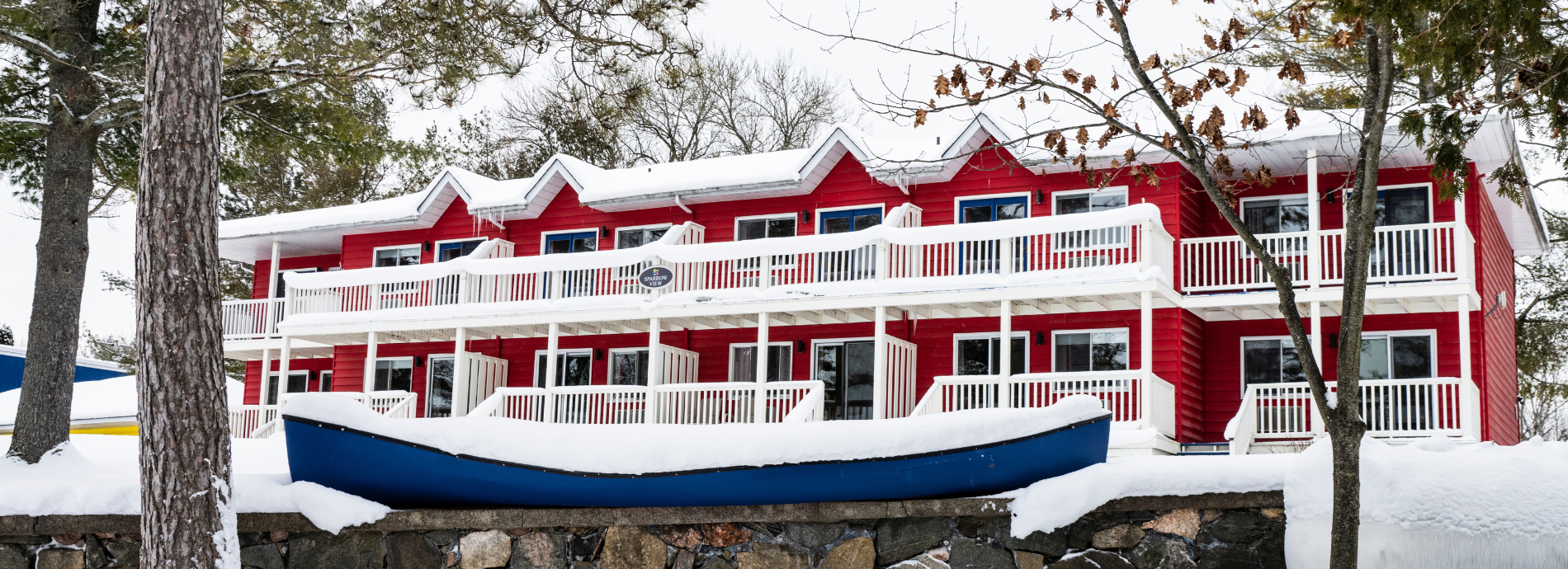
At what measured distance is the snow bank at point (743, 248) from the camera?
51.0 ft

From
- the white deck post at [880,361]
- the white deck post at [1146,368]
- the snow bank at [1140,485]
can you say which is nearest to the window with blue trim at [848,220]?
the white deck post at [880,361]

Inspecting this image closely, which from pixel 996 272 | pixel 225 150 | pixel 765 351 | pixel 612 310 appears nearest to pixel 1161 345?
pixel 996 272

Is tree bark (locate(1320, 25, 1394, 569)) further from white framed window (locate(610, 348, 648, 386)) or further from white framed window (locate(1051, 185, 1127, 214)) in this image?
white framed window (locate(610, 348, 648, 386))

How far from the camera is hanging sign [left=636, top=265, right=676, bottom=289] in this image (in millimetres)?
17969

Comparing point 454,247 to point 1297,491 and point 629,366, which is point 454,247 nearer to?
point 629,366

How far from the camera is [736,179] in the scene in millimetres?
19797

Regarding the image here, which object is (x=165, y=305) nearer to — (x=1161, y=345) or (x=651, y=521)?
(x=651, y=521)

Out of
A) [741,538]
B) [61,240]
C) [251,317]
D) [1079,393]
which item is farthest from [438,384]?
[741,538]

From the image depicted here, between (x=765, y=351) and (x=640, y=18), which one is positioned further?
(x=765, y=351)

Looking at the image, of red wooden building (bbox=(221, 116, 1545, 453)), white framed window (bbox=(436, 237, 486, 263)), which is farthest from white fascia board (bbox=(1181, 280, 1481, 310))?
white framed window (bbox=(436, 237, 486, 263))

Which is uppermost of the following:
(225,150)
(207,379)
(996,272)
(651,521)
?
(225,150)

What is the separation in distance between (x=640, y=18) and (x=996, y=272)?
878 cm

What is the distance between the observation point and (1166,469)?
6.80 meters

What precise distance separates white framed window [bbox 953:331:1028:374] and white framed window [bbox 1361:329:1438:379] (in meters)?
4.41
